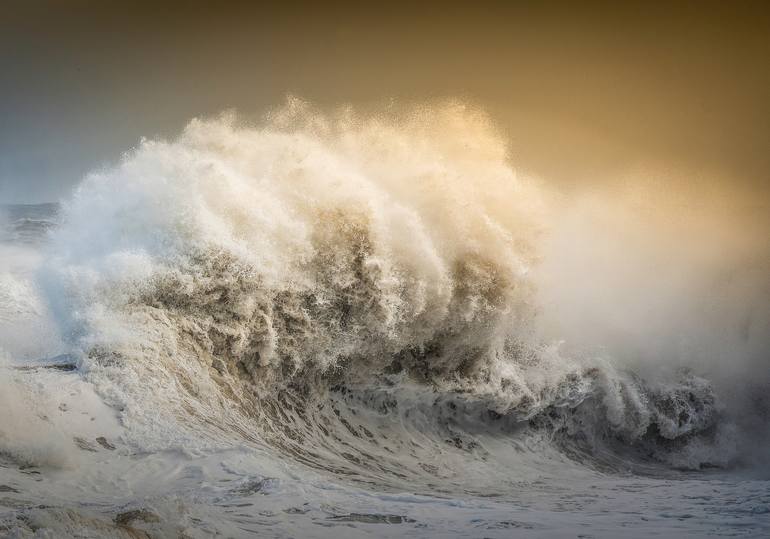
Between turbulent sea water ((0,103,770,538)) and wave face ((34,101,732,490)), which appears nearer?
turbulent sea water ((0,103,770,538))

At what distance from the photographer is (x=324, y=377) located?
10898mm

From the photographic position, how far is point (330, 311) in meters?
11.0

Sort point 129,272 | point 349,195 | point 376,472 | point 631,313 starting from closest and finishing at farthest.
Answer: point 376,472 < point 129,272 < point 349,195 < point 631,313

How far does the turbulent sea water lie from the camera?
564cm

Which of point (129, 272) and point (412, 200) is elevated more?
point (412, 200)

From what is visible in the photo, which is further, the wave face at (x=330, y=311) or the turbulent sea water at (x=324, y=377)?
the wave face at (x=330, y=311)

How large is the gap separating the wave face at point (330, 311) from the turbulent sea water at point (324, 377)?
5cm

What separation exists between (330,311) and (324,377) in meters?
1.32

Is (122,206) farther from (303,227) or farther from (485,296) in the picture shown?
(485,296)

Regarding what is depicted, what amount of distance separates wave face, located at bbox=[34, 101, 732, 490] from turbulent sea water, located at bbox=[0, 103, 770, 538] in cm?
5

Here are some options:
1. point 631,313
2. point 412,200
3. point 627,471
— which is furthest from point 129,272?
point 631,313

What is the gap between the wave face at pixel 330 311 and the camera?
28.9 ft

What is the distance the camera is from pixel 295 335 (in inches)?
417

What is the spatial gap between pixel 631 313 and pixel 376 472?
41.4 feet
